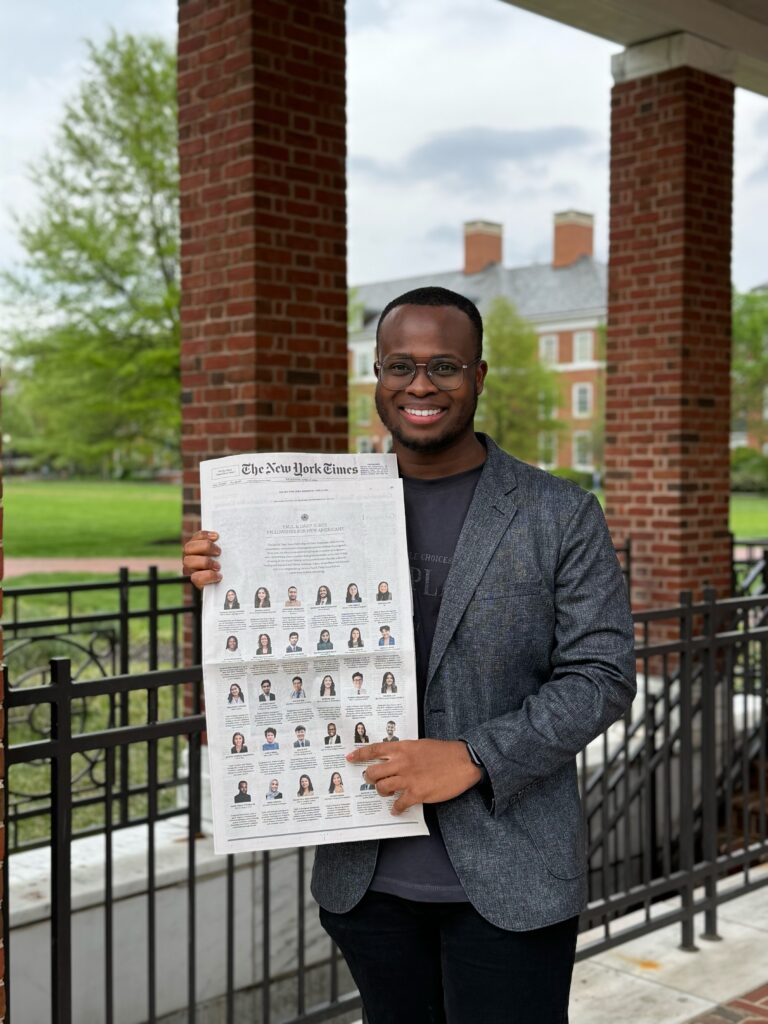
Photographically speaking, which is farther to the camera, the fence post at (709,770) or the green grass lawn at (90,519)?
the green grass lawn at (90,519)

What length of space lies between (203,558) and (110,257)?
19.2 m

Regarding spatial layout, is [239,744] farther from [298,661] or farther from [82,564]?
[82,564]

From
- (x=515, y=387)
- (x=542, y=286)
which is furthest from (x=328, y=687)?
(x=542, y=286)

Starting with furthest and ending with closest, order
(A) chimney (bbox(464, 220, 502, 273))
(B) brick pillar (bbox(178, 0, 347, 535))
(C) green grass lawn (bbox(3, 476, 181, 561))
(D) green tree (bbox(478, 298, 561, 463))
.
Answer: (A) chimney (bbox(464, 220, 502, 273))
(D) green tree (bbox(478, 298, 561, 463))
(C) green grass lawn (bbox(3, 476, 181, 561))
(B) brick pillar (bbox(178, 0, 347, 535))

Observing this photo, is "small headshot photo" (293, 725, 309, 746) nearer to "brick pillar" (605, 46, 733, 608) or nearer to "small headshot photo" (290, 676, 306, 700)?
"small headshot photo" (290, 676, 306, 700)

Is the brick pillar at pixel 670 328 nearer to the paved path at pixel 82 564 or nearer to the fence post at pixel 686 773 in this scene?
the fence post at pixel 686 773

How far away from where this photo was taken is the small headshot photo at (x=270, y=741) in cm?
185

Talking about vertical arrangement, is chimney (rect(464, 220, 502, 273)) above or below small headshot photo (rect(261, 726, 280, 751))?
above

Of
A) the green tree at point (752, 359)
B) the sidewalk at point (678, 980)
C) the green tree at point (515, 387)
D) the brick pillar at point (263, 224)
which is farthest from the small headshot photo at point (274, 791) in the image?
the green tree at point (752, 359)

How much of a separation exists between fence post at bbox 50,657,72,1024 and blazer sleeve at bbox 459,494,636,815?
1208mm

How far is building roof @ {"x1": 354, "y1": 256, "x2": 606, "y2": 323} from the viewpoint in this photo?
54.3m

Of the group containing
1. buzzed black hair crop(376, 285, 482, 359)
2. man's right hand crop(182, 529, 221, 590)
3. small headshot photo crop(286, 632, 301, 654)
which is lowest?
small headshot photo crop(286, 632, 301, 654)

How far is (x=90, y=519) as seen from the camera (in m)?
33.4

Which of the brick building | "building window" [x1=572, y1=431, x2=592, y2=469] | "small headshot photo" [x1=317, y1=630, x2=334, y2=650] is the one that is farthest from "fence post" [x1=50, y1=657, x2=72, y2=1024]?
"building window" [x1=572, y1=431, x2=592, y2=469]
